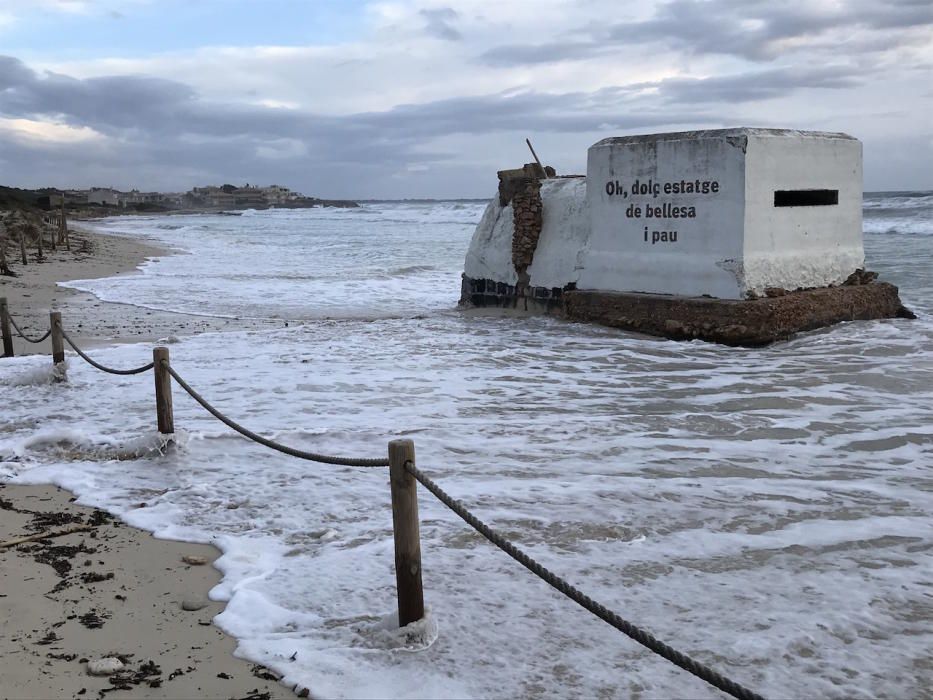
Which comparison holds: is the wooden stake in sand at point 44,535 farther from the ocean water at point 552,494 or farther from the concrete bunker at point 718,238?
the concrete bunker at point 718,238

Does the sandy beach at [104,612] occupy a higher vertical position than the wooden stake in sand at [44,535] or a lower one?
lower

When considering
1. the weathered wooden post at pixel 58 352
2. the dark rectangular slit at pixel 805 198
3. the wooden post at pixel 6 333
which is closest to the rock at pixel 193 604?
the weathered wooden post at pixel 58 352

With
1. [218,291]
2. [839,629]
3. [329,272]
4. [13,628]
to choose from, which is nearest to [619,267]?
[839,629]

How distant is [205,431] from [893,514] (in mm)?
5365

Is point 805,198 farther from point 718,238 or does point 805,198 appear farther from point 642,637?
point 642,637

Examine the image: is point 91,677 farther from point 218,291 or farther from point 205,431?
point 218,291

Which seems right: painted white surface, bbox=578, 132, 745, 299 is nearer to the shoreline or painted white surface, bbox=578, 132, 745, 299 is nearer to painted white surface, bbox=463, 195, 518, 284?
painted white surface, bbox=463, 195, 518, 284

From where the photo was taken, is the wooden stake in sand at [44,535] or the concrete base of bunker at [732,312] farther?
the concrete base of bunker at [732,312]

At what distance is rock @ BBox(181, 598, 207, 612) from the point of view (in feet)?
14.0

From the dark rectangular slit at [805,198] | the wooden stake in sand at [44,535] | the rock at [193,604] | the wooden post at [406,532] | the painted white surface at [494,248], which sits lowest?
the rock at [193,604]

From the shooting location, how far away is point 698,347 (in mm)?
11016

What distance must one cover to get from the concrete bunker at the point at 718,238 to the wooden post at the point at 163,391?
696cm

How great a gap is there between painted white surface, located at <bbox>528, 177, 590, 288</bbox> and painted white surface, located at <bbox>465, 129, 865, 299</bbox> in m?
0.05

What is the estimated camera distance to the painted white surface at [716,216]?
11.0 m
